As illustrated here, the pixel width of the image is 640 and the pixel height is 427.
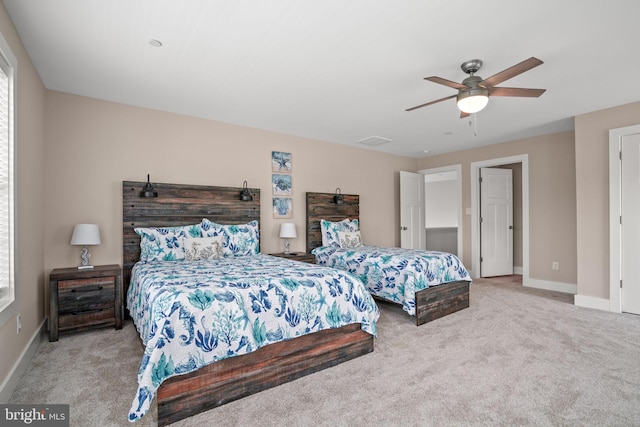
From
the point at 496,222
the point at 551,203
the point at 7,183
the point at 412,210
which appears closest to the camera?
the point at 7,183

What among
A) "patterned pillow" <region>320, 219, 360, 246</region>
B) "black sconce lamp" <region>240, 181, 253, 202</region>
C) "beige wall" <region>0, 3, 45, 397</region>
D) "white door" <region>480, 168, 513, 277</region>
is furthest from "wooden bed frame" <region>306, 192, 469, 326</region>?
"beige wall" <region>0, 3, 45, 397</region>

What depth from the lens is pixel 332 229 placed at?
5086 mm

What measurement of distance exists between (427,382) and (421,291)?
1331mm

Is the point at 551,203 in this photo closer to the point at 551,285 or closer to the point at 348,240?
the point at 551,285

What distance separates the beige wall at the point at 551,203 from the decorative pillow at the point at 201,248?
495 centimetres

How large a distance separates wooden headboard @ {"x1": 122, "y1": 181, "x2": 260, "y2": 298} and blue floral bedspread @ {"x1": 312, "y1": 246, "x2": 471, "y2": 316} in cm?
164

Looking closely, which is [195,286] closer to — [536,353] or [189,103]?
[189,103]

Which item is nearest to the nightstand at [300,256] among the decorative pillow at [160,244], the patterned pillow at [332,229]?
the patterned pillow at [332,229]

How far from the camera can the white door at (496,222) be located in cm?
598

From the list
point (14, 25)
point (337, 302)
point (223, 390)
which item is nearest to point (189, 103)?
point (14, 25)

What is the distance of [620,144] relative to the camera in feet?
12.5

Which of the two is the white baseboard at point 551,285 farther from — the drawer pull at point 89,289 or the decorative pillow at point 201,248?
the drawer pull at point 89,289

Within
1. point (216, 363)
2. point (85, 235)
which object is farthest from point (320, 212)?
point (216, 363)

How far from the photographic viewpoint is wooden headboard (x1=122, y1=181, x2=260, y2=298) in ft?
12.0
